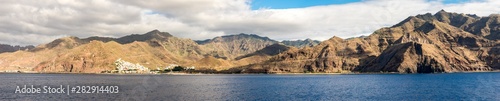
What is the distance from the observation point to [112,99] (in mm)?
106812

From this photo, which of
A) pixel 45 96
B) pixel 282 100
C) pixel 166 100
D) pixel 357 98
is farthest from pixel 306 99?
pixel 45 96

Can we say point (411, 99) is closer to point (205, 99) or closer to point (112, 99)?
point (205, 99)

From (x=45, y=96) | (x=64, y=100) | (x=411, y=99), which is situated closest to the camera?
(x=64, y=100)

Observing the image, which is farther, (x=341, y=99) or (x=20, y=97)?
(x=341, y=99)

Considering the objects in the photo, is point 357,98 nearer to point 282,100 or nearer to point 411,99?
point 411,99

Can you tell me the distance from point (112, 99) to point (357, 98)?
6682 centimetres

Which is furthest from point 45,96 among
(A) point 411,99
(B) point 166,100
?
(A) point 411,99

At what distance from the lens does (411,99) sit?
117m

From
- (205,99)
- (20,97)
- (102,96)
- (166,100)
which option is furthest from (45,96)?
(205,99)

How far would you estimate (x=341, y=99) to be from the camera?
383 ft

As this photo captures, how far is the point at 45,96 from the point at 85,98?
12183 mm

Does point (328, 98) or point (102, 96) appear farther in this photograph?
point (328, 98)

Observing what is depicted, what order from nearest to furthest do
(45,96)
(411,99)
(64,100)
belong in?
(64,100) < (45,96) < (411,99)

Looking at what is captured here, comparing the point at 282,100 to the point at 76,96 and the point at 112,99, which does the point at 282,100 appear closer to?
the point at 112,99
